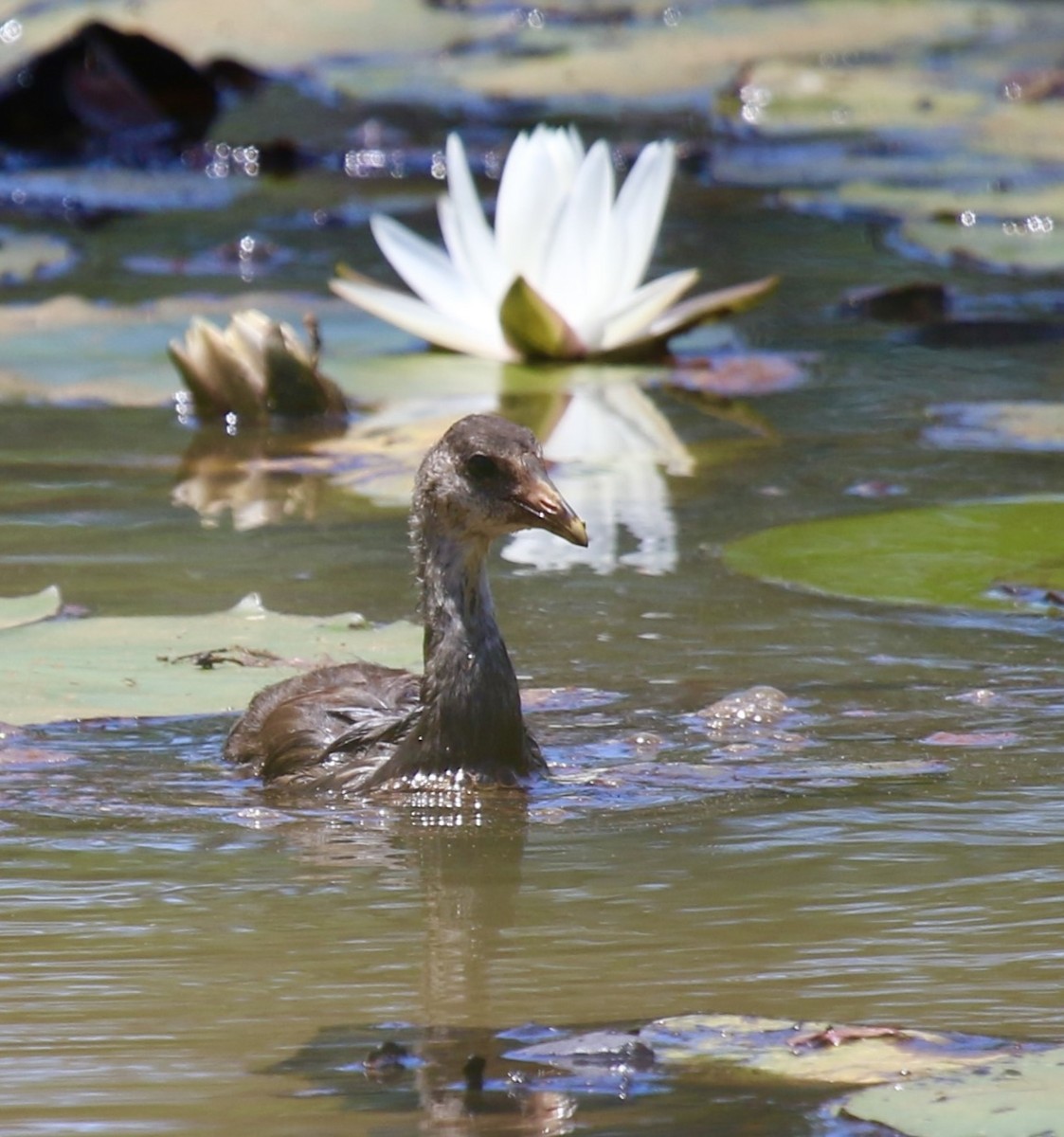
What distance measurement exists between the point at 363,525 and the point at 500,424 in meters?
2.05

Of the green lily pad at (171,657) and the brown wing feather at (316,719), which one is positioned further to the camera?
the green lily pad at (171,657)

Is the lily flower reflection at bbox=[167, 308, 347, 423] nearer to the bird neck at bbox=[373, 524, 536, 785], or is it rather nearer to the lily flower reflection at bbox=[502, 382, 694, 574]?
the lily flower reflection at bbox=[502, 382, 694, 574]

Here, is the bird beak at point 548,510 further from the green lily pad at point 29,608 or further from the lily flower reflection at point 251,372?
the lily flower reflection at point 251,372

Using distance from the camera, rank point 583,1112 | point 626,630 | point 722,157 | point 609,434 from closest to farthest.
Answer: point 583,1112, point 626,630, point 609,434, point 722,157

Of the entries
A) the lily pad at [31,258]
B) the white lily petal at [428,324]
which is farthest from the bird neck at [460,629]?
the lily pad at [31,258]

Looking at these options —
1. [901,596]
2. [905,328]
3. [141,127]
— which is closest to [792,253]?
[905,328]

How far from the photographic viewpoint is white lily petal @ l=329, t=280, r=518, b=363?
934cm

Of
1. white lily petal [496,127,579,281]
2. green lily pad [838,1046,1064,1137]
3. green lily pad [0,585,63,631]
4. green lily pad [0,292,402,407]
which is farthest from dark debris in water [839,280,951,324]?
green lily pad [838,1046,1064,1137]

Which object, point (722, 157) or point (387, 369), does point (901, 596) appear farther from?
point (722, 157)

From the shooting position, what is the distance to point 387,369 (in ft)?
30.0

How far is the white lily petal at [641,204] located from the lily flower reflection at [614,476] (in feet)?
1.57

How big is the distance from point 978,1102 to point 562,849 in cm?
170

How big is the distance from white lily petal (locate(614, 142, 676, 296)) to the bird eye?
13.6 ft

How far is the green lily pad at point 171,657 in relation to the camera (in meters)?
5.30
